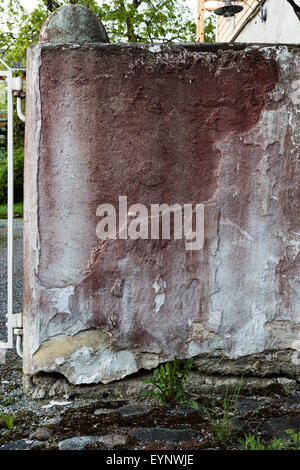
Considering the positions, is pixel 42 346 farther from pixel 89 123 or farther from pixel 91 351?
pixel 89 123

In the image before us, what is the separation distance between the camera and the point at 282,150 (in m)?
2.88

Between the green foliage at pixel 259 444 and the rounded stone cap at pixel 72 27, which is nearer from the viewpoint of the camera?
the green foliage at pixel 259 444

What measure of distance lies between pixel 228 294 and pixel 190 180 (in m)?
0.66

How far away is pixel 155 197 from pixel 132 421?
3.79 ft

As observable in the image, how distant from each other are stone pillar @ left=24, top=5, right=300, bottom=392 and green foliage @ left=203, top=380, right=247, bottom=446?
27 centimetres

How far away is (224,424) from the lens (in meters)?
2.34

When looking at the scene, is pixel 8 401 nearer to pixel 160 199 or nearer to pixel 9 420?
pixel 9 420

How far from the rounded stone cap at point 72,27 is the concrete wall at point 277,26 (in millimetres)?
3179

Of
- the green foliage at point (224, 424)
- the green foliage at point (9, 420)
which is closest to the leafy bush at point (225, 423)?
the green foliage at point (224, 424)

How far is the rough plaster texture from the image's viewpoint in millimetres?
2797

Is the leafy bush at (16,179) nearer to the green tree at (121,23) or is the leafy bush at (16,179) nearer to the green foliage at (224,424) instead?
the green tree at (121,23)

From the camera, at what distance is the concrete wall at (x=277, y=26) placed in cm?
552
